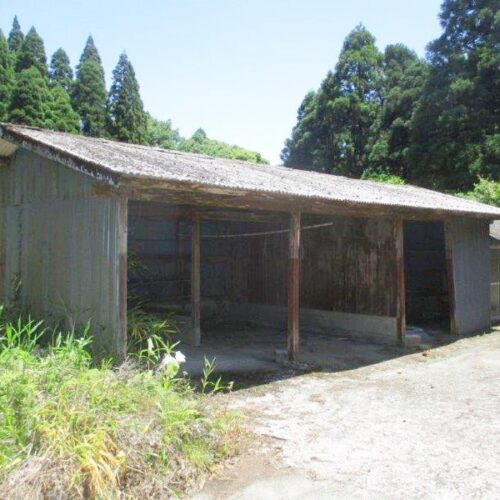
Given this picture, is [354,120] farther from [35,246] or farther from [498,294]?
[35,246]

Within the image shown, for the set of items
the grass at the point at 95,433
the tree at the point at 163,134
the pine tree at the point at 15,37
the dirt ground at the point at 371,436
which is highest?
the pine tree at the point at 15,37

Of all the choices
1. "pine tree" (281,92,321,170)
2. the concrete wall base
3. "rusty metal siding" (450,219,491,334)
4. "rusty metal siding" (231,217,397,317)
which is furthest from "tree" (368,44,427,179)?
the concrete wall base

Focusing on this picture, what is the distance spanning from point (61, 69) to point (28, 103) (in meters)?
8.47

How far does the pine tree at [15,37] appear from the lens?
105ft

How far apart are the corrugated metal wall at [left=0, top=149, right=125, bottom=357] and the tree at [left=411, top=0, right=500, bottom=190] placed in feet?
58.2

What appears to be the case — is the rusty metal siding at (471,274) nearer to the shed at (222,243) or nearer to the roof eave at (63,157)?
the shed at (222,243)

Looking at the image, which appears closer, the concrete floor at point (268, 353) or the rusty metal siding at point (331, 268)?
the concrete floor at point (268, 353)

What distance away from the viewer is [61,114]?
26.6 m

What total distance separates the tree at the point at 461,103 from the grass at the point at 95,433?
62.4 ft

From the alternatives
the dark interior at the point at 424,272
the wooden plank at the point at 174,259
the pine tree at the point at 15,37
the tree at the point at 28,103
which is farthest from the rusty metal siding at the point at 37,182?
the pine tree at the point at 15,37

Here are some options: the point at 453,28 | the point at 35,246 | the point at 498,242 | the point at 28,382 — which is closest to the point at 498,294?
the point at 498,242

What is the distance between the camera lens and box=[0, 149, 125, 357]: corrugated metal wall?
586 centimetres

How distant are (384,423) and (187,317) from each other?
5.46 m

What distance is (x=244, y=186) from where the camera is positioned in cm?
630
